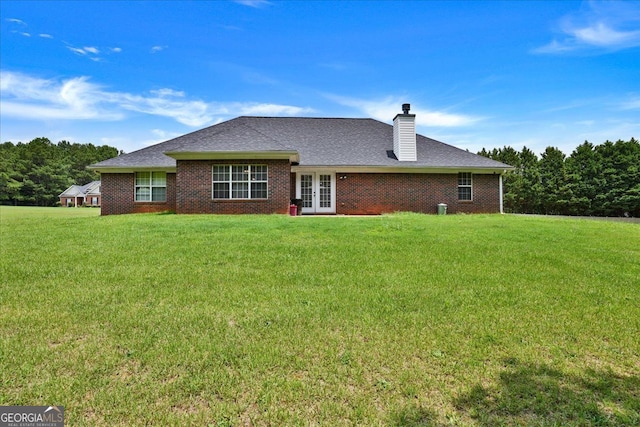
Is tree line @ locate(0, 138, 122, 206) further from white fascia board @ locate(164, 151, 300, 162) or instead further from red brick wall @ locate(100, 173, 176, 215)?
white fascia board @ locate(164, 151, 300, 162)

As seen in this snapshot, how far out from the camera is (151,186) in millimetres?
18562

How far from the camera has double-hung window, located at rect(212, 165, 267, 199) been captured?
15992 millimetres

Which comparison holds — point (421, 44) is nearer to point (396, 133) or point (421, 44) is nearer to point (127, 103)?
point (396, 133)

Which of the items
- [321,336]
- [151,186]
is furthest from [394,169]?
[321,336]

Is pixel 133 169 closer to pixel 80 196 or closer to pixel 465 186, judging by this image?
pixel 465 186

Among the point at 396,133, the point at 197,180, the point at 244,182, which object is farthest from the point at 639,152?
the point at 197,180

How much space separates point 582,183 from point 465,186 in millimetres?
21166

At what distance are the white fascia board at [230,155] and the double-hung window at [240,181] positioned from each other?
1.70 feet

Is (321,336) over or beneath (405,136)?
beneath

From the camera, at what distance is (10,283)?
5.52m

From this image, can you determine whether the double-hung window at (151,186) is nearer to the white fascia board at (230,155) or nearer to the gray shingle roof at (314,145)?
the gray shingle roof at (314,145)

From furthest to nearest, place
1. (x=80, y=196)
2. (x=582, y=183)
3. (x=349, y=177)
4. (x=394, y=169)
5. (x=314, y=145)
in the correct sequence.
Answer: (x=80, y=196) < (x=582, y=183) < (x=314, y=145) < (x=349, y=177) < (x=394, y=169)

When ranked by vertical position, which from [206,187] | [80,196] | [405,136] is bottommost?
[206,187]

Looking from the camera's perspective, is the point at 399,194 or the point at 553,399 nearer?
the point at 553,399
